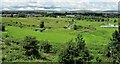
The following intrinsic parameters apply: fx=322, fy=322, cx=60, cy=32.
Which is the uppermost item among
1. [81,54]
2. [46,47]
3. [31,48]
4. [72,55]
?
[72,55]

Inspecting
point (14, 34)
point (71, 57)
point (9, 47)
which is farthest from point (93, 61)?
point (14, 34)

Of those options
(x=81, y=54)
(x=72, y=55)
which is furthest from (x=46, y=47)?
(x=72, y=55)

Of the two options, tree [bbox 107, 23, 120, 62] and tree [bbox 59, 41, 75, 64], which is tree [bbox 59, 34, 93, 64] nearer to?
tree [bbox 59, 41, 75, 64]

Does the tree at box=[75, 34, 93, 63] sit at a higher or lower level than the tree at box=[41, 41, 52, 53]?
higher

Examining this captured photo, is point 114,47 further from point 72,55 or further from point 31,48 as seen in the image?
point 31,48

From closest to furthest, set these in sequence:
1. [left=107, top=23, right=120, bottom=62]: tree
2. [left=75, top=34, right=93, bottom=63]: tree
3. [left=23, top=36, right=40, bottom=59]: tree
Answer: [left=75, top=34, right=93, bottom=63]: tree → [left=23, top=36, right=40, bottom=59]: tree → [left=107, top=23, right=120, bottom=62]: tree

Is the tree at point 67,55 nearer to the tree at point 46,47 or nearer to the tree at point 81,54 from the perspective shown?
the tree at point 81,54

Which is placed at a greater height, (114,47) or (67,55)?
(67,55)

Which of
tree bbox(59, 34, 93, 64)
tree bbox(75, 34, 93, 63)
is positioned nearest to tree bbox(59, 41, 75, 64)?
tree bbox(59, 34, 93, 64)

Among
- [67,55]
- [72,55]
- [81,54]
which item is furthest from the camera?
[81,54]

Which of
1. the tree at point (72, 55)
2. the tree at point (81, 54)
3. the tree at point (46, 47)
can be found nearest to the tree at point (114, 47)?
Result: the tree at point (81, 54)

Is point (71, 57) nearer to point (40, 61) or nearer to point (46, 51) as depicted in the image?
point (40, 61)

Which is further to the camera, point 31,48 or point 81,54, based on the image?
point 31,48
